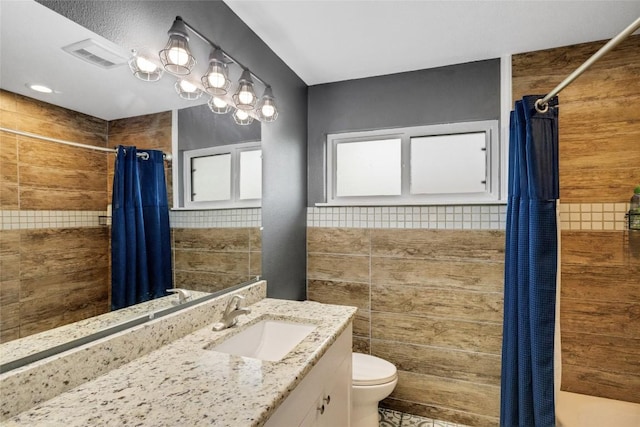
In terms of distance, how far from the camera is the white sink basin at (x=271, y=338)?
1415 millimetres

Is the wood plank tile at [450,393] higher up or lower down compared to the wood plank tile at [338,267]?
lower down

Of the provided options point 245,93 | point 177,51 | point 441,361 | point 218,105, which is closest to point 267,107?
point 245,93

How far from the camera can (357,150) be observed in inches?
99.4

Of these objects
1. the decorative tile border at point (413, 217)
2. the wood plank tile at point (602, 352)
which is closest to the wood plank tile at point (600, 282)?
the wood plank tile at point (602, 352)

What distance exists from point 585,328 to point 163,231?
2409mm

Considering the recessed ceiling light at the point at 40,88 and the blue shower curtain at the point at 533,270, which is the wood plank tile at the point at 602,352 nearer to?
the blue shower curtain at the point at 533,270

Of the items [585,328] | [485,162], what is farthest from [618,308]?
[485,162]

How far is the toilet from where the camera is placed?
69.9 inches

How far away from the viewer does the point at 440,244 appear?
216 centimetres

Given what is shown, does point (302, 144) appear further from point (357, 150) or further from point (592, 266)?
point (592, 266)

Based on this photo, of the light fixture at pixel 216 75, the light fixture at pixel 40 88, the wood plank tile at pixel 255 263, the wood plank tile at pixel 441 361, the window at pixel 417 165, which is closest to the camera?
the light fixture at pixel 40 88

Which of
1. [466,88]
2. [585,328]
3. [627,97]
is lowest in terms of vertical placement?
[585,328]

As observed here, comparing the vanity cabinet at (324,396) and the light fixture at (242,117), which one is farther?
the light fixture at (242,117)

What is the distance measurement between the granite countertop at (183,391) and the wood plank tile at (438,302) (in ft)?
3.72
